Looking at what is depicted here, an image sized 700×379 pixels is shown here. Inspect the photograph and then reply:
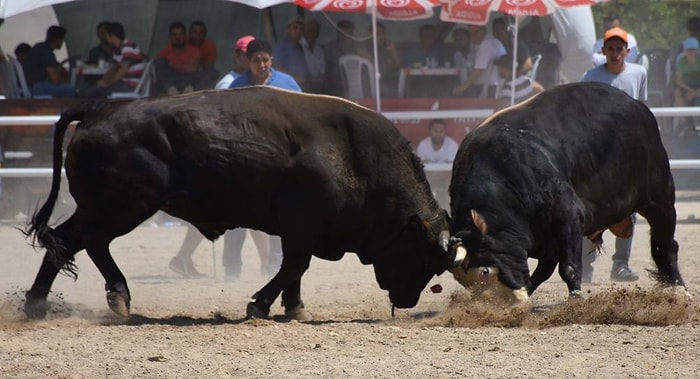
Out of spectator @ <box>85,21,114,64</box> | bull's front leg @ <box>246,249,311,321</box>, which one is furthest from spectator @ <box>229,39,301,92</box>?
spectator @ <box>85,21,114,64</box>

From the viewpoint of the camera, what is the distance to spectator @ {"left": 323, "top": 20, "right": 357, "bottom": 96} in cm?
1383

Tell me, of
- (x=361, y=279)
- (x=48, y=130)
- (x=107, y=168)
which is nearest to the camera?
(x=107, y=168)

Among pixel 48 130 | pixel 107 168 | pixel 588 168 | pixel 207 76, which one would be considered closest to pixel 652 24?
pixel 207 76

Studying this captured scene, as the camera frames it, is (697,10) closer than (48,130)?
No

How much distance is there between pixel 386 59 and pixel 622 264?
520 cm

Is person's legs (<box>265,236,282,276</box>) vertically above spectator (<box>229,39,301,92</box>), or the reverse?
spectator (<box>229,39,301,92</box>)

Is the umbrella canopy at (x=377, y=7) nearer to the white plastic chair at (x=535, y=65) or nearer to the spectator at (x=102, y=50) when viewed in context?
the white plastic chair at (x=535, y=65)

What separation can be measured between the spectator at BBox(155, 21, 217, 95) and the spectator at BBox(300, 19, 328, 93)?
1.12m

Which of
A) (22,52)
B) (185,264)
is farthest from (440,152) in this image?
(22,52)

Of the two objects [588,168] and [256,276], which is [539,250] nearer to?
[588,168]

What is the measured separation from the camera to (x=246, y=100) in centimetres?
748

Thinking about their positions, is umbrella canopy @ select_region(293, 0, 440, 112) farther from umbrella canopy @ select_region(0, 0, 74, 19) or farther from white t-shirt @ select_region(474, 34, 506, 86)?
umbrella canopy @ select_region(0, 0, 74, 19)

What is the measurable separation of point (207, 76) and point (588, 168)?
715 cm

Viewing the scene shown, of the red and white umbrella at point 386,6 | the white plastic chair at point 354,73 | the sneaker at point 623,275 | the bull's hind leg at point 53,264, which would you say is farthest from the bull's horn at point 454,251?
the white plastic chair at point 354,73
